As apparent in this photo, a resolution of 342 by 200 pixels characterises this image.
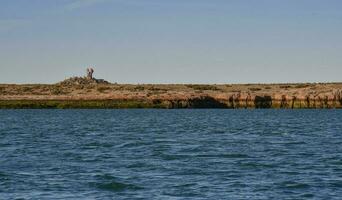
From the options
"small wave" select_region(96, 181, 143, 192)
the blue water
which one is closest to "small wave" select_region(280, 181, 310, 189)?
the blue water

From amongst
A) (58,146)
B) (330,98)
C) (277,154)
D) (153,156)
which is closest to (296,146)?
(277,154)

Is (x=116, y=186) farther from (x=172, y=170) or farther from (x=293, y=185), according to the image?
(x=293, y=185)

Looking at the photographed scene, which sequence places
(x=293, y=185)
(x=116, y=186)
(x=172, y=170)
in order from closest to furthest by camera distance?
(x=293, y=185) < (x=116, y=186) < (x=172, y=170)

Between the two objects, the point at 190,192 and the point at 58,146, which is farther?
the point at 58,146

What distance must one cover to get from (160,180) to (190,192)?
12.7 ft

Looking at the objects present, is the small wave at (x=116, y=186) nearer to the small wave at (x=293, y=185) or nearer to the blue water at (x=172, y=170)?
the blue water at (x=172, y=170)

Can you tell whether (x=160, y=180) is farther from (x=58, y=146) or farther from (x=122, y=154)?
(x=58, y=146)

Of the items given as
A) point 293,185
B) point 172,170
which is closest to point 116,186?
point 172,170

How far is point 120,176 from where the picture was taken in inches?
1500

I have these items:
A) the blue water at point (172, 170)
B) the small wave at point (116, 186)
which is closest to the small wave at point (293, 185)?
the blue water at point (172, 170)

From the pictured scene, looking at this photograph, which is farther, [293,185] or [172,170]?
[172,170]

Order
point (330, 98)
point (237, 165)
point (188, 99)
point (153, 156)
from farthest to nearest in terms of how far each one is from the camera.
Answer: point (188, 99), point (330, 98), point (153, 156), point (237, 165)

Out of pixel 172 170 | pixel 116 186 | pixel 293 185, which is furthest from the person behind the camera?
pixel 172 170

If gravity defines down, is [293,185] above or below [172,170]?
below
